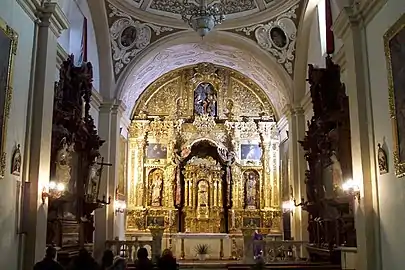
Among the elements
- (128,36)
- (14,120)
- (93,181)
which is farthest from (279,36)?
(14,120)

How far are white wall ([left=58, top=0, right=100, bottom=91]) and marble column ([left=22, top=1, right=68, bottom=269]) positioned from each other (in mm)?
2358

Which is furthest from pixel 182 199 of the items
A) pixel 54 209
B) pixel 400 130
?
pixel 400 130

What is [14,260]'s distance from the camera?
27.9 ft

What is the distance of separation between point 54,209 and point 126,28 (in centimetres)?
710

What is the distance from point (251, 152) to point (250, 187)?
4.61 feet

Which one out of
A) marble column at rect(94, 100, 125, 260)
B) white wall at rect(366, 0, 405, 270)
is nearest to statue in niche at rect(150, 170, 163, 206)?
marble column at rect(94, 100, 125, 260)

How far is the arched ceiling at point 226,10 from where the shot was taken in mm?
15727

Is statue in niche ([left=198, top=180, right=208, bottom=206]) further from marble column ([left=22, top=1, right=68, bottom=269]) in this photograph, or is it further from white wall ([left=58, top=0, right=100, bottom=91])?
marble column ([left=22, top=1, right=68, bottom=269])

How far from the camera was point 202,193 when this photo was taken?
Result: 2031 cm

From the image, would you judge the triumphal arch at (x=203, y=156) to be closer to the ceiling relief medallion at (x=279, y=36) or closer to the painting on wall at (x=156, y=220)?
the painting on wall at (x=156, y=220)

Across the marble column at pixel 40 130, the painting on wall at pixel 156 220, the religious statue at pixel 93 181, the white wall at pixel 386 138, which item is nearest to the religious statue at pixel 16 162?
the marble column at pixel 40 130

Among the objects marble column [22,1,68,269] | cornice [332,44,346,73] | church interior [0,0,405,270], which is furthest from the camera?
cornice [332,44,346,73]

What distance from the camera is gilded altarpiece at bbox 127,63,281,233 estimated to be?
65.9ft

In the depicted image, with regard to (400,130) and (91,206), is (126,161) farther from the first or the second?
(400,130)
